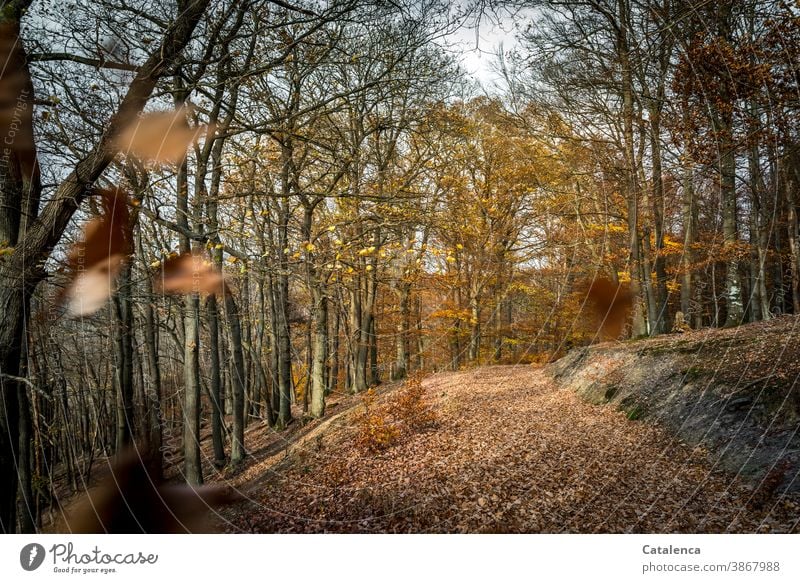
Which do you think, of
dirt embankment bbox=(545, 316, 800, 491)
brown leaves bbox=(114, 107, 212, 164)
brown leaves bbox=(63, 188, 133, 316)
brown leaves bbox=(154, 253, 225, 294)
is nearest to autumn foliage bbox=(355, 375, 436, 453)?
dirt embankment bbox=(545, 316, 800, 491)

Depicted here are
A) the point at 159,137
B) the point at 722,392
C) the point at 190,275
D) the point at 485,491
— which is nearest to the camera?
the point at 485,491

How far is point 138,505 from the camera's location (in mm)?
1842

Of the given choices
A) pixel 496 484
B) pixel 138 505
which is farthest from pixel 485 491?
pixel 138 505

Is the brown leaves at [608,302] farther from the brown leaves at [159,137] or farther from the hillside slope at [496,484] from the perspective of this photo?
the brown leaves at [159,137]

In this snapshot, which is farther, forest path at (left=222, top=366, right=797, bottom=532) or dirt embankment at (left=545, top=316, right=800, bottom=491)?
dirt embankment at (left=545, top=316, right=800, bottom=491)

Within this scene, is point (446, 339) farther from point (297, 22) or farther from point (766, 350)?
point (766, 350)

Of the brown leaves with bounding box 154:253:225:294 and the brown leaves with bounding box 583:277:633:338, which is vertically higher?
the brown leaves with bounding box 154:253:225:294

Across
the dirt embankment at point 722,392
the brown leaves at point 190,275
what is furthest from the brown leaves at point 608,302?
the brown leaves at point 190,275

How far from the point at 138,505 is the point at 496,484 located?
174 cm

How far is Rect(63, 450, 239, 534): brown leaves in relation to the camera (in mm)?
1797

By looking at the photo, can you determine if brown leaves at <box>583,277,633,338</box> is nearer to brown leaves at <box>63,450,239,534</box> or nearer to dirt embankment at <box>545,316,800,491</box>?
dirt embankment at <box>545,316,800,491</box>

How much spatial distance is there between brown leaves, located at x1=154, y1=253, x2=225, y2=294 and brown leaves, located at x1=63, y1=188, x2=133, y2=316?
0.23 m

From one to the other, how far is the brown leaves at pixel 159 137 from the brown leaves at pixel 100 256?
0.78 ft

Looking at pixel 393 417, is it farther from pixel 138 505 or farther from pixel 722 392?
pixel 722 392
